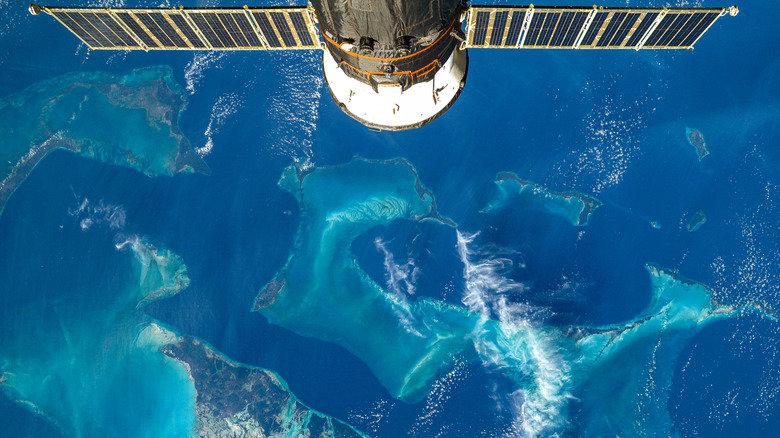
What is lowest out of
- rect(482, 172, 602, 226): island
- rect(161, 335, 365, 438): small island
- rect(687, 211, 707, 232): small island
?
rect(161, 335, 365, 438): small island

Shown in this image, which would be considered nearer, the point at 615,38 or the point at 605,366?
the point at 615,38

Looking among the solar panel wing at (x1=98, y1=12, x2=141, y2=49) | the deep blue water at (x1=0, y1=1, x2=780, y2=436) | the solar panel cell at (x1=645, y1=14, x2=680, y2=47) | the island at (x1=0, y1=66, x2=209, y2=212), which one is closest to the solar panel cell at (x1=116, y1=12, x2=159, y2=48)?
the solar panel wing at (x1=98, y1=12, x2=141, y2=49)

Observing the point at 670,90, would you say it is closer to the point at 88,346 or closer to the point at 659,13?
the point at 659,13

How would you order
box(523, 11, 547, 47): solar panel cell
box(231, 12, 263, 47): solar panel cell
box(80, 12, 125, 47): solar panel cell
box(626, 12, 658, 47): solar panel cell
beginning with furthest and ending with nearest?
box(626, 12, 658, 47): solar panel cell, box(523, 11, 547, 47): solar panel cell, box(80, 12, 125, 47): solar panel cell, box(231, 12, 263, 47): solar panel cell

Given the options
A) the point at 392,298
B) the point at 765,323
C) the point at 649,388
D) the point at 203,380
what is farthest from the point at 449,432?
the point at 765,323

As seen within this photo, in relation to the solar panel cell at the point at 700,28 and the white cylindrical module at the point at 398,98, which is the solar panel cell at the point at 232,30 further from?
the solar panel cell at the point at 700,28

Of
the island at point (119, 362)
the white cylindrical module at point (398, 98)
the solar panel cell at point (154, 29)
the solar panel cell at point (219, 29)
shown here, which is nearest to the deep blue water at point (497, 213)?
the island at point (119, 362)

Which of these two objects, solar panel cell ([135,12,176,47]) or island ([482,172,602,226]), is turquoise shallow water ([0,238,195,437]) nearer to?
solar panel cell ([135,12,176,47])
